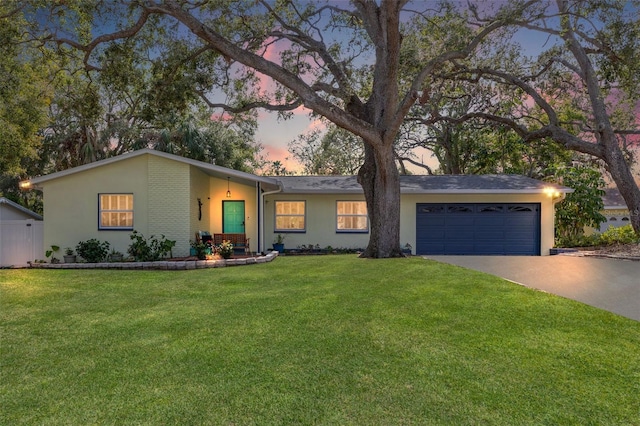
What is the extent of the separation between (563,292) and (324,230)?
33.1ft

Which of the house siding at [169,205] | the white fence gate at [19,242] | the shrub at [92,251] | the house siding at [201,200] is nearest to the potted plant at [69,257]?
the shrub at [92,251]

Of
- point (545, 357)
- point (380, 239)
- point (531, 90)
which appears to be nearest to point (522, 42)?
point (531, 90)

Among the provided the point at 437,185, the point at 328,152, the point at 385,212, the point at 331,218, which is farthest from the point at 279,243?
the point at 328,152

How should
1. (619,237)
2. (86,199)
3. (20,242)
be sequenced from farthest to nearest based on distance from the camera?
(619,237) < (86,199) < (20,242)

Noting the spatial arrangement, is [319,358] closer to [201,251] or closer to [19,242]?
[201,251]

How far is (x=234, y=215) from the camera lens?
53.3 feet

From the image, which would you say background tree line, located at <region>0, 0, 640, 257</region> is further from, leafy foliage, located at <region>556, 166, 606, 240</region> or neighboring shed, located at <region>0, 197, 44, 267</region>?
neighboring shed, located at <region>0, 197, 44, 267</region>

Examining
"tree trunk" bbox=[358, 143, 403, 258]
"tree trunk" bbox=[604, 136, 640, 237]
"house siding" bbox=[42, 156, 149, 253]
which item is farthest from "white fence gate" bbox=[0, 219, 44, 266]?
"tree trunk" bbox=[604, 136, 640, 237]

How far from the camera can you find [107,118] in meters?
23.3

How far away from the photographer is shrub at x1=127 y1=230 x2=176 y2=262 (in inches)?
476

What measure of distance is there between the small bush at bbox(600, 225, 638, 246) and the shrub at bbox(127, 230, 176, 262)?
1569 cm

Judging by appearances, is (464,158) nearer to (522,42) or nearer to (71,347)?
(522,42)

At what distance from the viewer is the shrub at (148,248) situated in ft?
39.6

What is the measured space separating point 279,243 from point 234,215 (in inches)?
86.8
